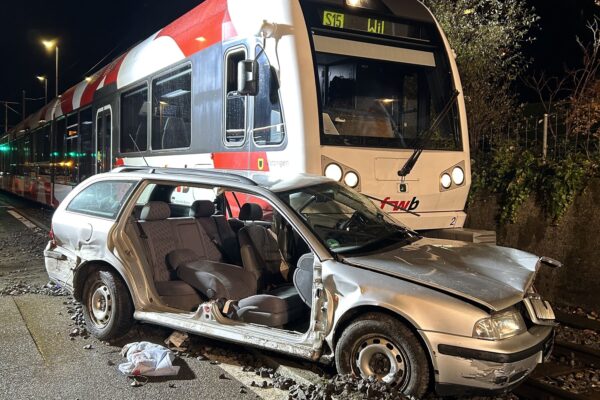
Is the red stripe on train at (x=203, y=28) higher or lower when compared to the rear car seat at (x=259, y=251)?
higher

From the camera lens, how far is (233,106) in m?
6.40

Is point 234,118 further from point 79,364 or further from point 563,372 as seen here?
point 563,372

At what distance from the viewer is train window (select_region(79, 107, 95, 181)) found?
11377 millimetres

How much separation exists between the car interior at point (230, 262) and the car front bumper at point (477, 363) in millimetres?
1114

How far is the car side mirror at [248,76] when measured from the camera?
5.69m

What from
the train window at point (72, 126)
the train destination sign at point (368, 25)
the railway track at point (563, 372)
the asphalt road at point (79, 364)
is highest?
the train destination sign at point (368, 25)

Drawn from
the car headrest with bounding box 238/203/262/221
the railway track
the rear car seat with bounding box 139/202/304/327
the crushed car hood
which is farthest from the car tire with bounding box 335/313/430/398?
the car headrest with bounding box 238/203/262/221

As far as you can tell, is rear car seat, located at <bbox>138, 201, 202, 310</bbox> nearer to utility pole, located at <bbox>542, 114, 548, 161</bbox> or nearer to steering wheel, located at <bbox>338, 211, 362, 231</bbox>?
steering wheel, located at <bbox>338, 211, 362, 231</bbox>

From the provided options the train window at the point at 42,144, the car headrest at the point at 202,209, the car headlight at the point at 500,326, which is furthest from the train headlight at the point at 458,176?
the train window at the point at 42,144

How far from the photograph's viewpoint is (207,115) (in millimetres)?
6855

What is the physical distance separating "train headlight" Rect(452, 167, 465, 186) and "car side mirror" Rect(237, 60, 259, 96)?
2.43m

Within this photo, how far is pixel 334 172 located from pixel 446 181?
150 centimetres

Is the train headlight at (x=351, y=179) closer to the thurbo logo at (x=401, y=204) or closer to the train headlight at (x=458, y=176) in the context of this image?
the thurbo logo at (x=401, y=204)

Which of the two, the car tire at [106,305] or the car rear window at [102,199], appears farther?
the car rear window at [102,199]
